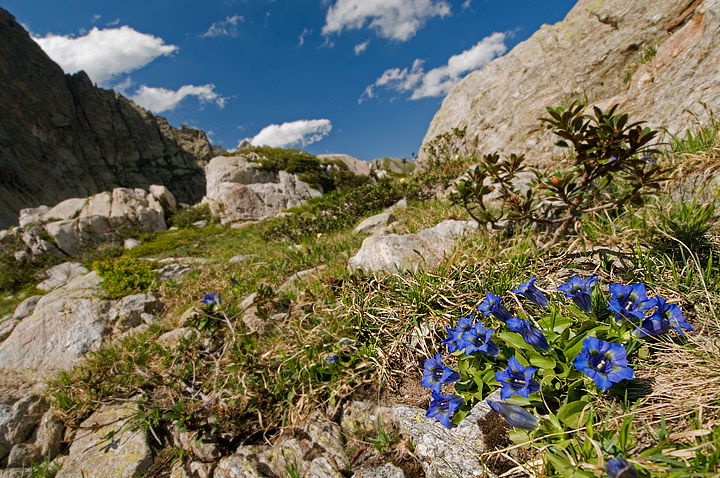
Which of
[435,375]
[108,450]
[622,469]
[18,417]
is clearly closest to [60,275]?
[18,417]

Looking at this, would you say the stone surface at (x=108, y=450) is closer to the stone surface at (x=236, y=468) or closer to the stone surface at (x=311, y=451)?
the stone surface at (x=236, y=468)

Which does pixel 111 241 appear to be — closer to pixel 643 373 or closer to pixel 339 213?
pixel 339 213

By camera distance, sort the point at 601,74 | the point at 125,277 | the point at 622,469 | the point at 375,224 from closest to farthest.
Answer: the point at 622,469 → the point at 375,224 → the point at 125,277 → the point at 601,74

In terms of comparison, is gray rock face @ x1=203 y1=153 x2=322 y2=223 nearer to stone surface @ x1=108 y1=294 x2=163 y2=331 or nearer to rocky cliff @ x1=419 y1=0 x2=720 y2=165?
rocky cliff @ x1=419 y1=0 x2=720 y2=165

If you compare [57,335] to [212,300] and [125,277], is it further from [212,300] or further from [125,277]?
[212,300]

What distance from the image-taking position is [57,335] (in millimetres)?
4535

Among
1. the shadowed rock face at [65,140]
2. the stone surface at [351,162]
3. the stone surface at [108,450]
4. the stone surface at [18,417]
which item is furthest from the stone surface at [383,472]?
the shadowed rock face at [65,140]

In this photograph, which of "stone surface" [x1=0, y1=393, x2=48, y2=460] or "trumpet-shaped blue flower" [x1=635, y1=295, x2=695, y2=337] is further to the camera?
"stone surface" [x1=0, y1=393, x2=48, y2=460]

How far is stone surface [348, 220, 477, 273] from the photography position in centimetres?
342

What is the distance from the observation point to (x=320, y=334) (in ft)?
9.70

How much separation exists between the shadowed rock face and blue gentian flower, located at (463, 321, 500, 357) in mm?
52662

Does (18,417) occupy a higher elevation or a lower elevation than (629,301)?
higher

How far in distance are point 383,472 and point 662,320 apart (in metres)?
1.75

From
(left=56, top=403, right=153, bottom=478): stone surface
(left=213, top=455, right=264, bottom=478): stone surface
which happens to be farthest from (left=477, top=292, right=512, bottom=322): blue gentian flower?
(left=56, top=403, right=153, bottom=478): stone surface
